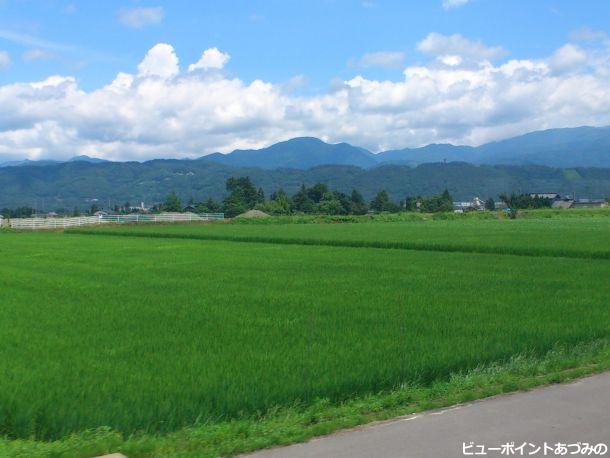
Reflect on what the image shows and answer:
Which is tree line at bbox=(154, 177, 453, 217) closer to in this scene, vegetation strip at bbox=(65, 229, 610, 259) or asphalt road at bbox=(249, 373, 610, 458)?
vegetation strip at bbox=(65, 229, 610, 259)

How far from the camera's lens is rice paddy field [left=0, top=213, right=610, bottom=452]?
6641mm

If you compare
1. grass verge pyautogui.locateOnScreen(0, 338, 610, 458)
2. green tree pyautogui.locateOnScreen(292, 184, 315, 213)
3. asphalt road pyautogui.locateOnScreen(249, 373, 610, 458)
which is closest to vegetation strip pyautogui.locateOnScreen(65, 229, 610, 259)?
grass verge pyautogui.locateOnScreen(0, 338, 610, 458)

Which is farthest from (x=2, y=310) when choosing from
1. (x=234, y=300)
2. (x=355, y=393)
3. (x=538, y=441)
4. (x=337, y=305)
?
(x=538, y=441)

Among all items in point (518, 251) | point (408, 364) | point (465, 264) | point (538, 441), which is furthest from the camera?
point (518, 251)

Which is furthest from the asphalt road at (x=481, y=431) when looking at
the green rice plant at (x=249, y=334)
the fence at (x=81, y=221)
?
the fence at (x=81, y=221)

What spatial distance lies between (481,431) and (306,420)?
152 centimetres

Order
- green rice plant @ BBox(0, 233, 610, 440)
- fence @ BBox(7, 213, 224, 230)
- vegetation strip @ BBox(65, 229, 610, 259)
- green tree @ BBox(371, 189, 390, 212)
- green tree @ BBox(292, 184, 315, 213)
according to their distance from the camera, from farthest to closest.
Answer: green tree @ BBox(371, 189, 390, 212) → green tree @ BBox(292, 184, 315, 213) → fence @ BBox(7, 213, 224, 230) → vegetation strip @ BBox(65, 229, 610, 259) → green rice plant @ BBox(0, 233, 610, 440)

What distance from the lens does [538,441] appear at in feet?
17.7

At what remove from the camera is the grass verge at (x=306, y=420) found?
5371 millimetres

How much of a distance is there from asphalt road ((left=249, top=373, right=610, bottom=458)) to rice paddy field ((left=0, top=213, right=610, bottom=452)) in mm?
1153

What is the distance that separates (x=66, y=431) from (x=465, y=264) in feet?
59.2

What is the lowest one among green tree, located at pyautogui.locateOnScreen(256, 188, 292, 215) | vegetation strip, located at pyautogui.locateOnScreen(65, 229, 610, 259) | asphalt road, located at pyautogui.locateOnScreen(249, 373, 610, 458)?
vegetation strip, located at pyautogui.locateOnScreen(65, 229, 610, 259)

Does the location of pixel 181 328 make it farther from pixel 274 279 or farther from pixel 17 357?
pixel 274 279

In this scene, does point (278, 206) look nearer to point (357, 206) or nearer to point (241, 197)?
point (241, 197)
